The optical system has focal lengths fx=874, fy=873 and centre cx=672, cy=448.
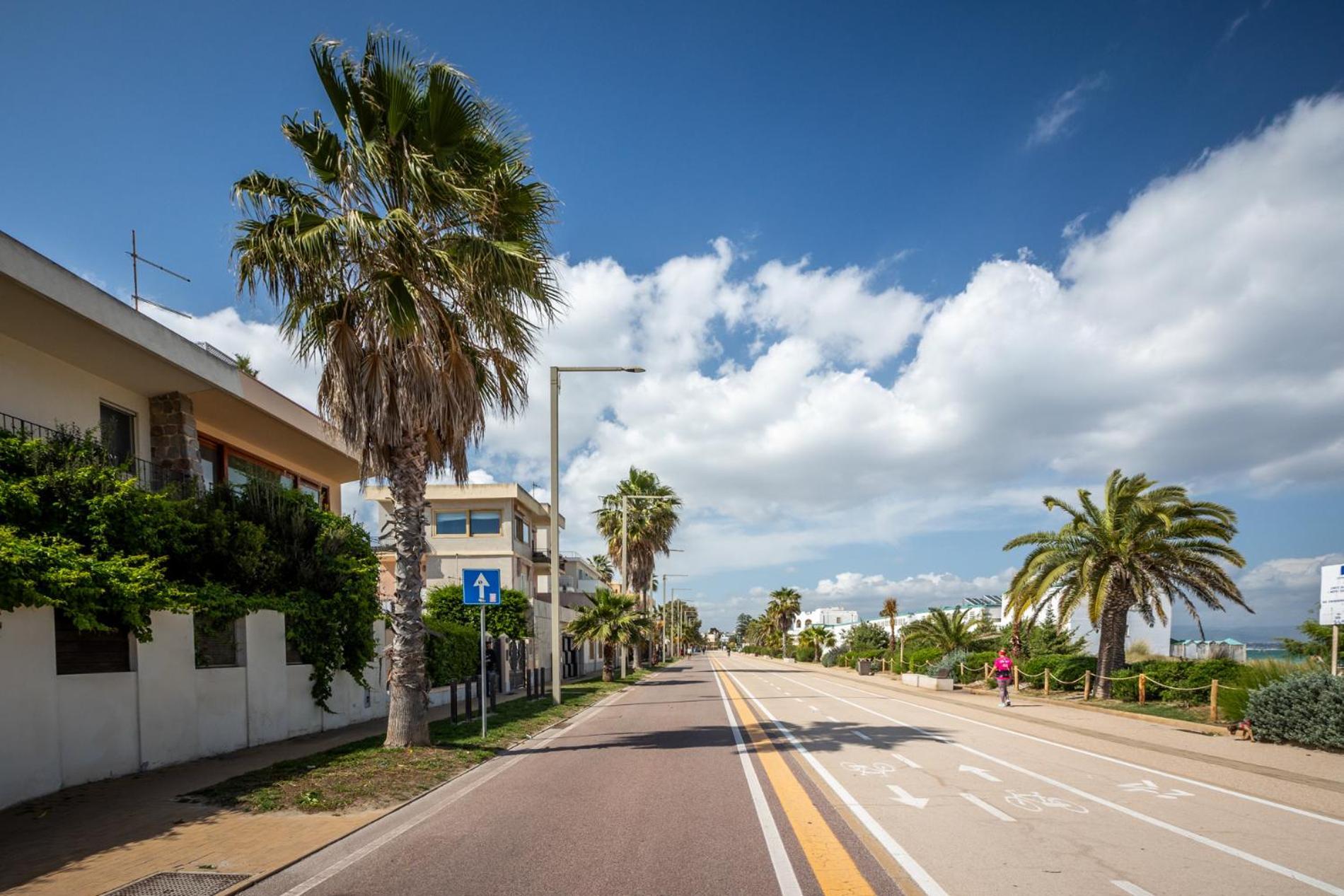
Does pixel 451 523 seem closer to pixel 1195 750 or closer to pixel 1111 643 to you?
pixel 1111 643

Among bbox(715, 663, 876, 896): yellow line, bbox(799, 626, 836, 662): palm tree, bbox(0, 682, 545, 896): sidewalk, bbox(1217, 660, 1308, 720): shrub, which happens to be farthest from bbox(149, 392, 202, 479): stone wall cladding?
bbox(799, 626, 836, 662): palm tree

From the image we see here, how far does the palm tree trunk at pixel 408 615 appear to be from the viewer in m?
13.6

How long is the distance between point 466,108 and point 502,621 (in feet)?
94.4

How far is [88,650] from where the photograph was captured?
472 inches

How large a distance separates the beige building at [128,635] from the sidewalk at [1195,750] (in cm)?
1447

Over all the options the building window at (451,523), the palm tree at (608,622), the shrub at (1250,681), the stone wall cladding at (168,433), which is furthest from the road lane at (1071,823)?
the building window at (451,523)

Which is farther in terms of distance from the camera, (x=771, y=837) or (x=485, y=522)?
(x=485, y=522)

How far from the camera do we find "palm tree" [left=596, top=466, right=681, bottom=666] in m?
58.8

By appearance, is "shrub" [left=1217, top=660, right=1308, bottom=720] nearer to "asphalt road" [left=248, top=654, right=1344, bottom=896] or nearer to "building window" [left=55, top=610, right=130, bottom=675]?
"asphalt road" [left=248, top=654, right=1344, bottom=896]

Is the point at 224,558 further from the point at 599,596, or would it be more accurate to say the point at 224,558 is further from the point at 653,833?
the point at 599,596

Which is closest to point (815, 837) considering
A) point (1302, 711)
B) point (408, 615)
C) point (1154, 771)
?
point (1154, 771)

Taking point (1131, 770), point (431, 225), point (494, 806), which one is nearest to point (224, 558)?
point (431, 225)

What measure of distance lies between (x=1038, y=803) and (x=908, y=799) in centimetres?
140

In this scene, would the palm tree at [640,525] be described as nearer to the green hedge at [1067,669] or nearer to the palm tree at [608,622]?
the palm tree at [608,622]
